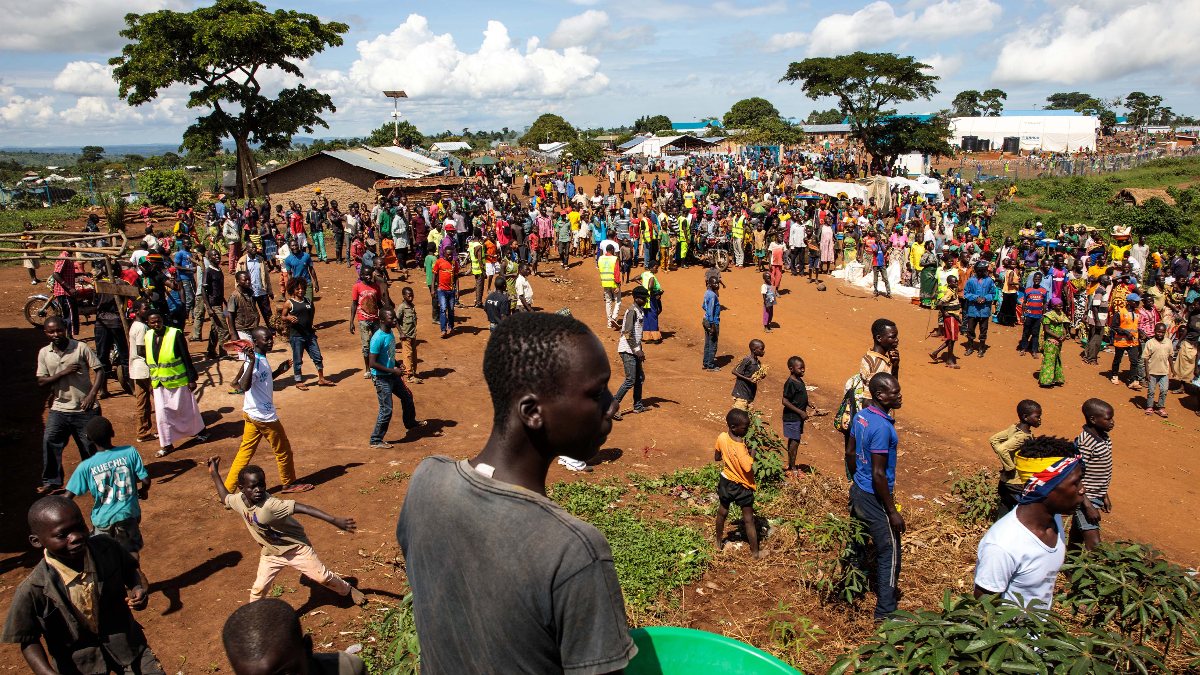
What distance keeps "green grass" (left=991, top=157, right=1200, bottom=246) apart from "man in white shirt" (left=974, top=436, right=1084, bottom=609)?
24.3m

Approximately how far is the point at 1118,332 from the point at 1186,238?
15.2 meters

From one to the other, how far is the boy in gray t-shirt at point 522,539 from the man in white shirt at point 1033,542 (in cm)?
272

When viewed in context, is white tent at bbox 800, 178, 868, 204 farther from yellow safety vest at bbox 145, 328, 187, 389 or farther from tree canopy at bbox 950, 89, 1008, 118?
tree canopy at bbox 950, 89, 1008, 118

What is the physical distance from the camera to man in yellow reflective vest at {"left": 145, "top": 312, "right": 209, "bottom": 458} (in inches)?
316

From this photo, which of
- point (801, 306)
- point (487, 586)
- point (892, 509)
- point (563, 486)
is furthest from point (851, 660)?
point (801, 306)

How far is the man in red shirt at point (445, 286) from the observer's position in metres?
13.1

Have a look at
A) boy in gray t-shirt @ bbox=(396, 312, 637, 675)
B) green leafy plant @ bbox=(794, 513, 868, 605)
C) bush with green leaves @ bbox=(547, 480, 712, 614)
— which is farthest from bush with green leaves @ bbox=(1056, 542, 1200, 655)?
boy in gray t-shirt @ bbox=(396, 312, 637, 675)

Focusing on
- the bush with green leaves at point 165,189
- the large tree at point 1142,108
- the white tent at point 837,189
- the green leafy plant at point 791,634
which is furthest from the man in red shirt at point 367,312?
the large tree at point 1142,108

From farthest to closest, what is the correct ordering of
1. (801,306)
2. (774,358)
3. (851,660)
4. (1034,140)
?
(1034,140)
(801,306)
(774,358)
(851,660)

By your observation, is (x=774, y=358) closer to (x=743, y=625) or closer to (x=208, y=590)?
(x=743, y=625)

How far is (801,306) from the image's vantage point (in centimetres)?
1658

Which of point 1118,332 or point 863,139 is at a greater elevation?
point 863,139

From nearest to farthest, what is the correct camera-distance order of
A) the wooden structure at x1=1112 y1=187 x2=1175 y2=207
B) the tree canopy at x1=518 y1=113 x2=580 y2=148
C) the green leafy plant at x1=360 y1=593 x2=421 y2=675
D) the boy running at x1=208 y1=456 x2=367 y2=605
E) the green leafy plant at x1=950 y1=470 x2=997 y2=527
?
the green leafy plant at x1=360 y1=593 x2=421 y2=675 < the boy running at x1=208 y1=456 x2=367 y2=605 < the green leafy plant at x1=950 y1=470 x2=997 y2=527 < the wooden structure at x1=1112 y1=187 x2=1175 y2=207 < the tree canopy at x1=518 y1=113 x2=580 y2=148

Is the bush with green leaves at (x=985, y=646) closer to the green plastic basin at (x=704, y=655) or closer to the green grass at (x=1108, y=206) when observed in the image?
the green plastic basin at (x=704, y=655)
